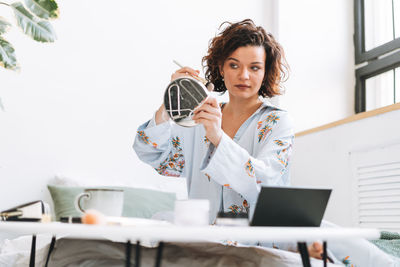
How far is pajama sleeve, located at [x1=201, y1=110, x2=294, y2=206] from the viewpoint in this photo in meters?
1.03

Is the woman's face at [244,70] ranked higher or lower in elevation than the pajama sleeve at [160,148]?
higher

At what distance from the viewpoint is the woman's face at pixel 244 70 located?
1421 millimetres

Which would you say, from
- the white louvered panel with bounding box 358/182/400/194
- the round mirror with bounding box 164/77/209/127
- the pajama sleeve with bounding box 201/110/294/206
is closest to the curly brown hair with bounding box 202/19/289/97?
the pajama sleeve with bounding box 201/110/294/206

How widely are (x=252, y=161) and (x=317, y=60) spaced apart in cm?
201

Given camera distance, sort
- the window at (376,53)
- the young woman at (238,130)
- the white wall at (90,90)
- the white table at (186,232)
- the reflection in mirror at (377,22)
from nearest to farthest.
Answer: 1. the white table at (186,232)
2. the young woman at (238,130)
3. the white wall at (90,90)
4. the window at (376,53)
5. the reflection in mirror at (377,22)

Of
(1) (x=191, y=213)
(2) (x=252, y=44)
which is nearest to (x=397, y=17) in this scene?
(2) (x=252, y=44)

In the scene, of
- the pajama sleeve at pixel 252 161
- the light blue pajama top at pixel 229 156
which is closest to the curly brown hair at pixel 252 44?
the light blue pajama top at pixel 229 156

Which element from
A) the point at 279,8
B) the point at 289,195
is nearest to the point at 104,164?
the point at 279,8

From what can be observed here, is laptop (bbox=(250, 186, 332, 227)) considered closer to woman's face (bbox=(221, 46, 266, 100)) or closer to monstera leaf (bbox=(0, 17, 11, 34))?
woman's face (bbox=(221, 46, 266, 100))

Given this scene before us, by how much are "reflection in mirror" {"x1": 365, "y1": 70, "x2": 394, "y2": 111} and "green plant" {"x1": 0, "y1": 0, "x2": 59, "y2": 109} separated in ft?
6.24

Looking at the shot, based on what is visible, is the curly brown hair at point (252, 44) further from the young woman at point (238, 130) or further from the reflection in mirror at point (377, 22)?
the reflection in mirror at point (377, 22)

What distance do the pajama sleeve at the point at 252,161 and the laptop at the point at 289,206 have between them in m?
0.28

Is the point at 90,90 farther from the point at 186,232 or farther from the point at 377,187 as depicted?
the point at 186,232

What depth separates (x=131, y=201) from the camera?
7.03ft
